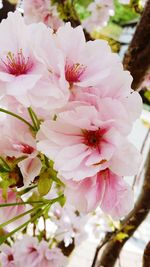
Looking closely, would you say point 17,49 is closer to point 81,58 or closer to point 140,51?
point 81,58

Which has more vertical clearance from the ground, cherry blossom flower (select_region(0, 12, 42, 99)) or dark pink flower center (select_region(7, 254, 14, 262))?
cherry blossom flower (select_region(0, 12, 42, 99))

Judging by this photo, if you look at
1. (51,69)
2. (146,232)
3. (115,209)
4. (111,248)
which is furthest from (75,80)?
(146,232)

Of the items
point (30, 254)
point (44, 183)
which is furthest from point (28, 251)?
point (44, 183)

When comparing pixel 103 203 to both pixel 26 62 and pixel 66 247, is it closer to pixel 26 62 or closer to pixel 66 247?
pixel 26 62

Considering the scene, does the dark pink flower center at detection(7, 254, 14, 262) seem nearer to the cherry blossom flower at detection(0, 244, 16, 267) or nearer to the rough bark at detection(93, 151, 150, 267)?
the cherry blossom flower at detection(0, 244, 16, 267)

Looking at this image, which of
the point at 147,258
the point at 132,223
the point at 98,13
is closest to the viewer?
the point at 147,258

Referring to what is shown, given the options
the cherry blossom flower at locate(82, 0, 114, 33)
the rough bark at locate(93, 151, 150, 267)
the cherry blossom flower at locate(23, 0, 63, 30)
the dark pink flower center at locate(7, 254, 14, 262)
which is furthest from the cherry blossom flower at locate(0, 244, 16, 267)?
the cherry blossom flower at locate(82, 0, 114, 33)
